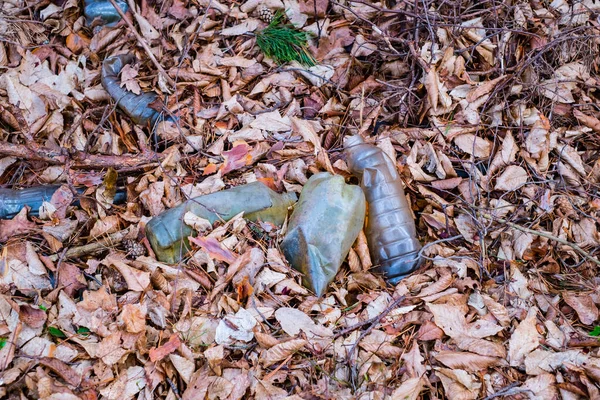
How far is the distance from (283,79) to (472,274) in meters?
1.79

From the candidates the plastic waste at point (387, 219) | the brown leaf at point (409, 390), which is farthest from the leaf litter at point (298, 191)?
the plastic waste at point (387, 219)

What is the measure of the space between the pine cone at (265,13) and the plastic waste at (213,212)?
1372 millimetres

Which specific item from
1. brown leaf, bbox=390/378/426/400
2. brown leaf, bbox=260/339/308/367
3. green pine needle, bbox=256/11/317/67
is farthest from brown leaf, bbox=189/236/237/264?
green pine needle, bbox=256/11/317/67

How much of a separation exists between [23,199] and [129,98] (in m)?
0.93

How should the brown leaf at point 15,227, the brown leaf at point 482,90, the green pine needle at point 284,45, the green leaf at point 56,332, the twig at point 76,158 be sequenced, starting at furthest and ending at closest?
the green pine needle at point 284,45 → the brown leaf at point 482,90 → the twig at point 76,158 → the brown leaf at point 15,227 → the green leaf at point 56,332

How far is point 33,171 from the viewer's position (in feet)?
10.4

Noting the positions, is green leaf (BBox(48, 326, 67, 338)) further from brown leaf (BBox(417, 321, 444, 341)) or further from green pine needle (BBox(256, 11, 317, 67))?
green pine needle (BBox(256, 11, 317, 67))

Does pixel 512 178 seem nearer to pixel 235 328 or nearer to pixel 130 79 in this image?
pixel 235 328

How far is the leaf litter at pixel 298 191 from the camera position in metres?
2.29

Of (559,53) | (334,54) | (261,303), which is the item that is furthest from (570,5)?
(261,303)

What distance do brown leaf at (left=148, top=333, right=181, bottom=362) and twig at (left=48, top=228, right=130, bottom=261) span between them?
0.75 m

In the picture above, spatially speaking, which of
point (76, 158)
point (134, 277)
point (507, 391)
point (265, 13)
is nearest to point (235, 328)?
point (134, 277)

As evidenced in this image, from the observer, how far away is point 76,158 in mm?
3047

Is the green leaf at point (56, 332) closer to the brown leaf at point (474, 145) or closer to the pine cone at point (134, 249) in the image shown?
the pine cone at point (134, 249)
